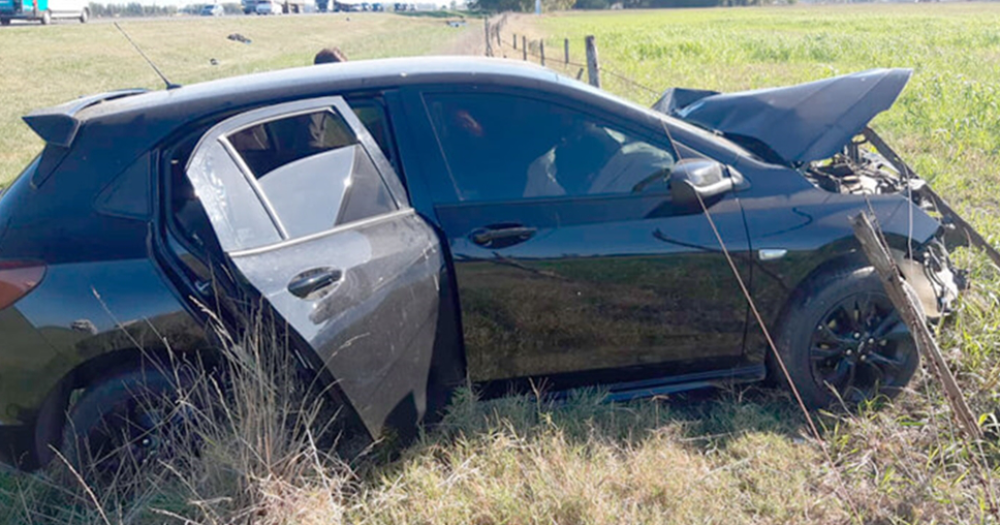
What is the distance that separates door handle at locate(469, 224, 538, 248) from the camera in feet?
10.6

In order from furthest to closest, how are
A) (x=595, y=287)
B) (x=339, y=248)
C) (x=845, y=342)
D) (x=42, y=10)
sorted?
(x=42, y=10), (x=845, y=342), (x=595, y=287), (x=339, y=248)

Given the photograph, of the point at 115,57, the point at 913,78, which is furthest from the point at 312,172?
the point at 115,57

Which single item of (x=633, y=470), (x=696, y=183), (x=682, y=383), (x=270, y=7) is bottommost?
(x=270, y=7)

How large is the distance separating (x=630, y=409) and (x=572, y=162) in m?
1.14

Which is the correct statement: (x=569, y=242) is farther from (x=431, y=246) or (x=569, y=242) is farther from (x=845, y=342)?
(x=845, y=342)

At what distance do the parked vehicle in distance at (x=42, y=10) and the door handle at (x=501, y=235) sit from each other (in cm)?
→ 4148

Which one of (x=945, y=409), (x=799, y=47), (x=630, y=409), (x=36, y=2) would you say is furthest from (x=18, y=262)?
(x=36, y=2)

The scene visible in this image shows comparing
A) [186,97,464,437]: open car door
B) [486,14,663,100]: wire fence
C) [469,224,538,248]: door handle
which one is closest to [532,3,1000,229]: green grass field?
[486,14,663,100]: wire fence

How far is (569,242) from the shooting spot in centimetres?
331

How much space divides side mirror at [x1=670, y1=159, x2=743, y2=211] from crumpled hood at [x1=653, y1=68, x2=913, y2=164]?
21.4 inches

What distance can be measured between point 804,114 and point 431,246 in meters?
2.09

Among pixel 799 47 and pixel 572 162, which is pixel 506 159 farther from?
pixel 799 47

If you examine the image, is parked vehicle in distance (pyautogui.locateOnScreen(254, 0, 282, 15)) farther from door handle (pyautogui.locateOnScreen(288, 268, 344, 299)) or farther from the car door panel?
door handle (pyautogui.locateOnScreen(288, 268, 344, 299))

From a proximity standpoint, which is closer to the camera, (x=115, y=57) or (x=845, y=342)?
(x=845, y=342)
